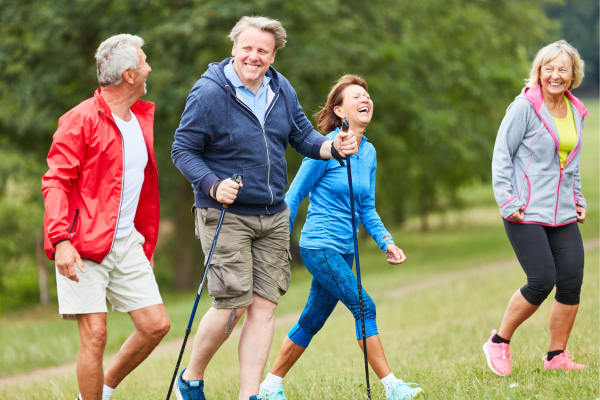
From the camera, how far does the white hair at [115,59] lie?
12.5ft

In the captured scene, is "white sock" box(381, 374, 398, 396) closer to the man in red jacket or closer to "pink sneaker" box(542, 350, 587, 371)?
"pink sneaker" box(542, 350, 587, 371)

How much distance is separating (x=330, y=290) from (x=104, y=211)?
1474mm

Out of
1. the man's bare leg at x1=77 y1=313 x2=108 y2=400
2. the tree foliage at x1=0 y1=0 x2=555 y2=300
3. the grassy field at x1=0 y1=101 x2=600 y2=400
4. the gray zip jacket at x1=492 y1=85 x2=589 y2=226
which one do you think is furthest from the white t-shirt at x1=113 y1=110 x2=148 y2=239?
the tree foliage at x1=0 y1=0 x2=555 y2=300

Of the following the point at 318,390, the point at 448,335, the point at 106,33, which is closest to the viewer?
the point at 318,390

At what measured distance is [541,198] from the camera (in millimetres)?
4355

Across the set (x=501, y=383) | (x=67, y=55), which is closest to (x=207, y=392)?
(x=501, y=383)

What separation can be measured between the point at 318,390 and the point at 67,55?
13281 millimetres

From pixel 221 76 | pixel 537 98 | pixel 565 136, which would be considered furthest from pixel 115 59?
pixel 565 136

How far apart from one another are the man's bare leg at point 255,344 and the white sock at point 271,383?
0.55m

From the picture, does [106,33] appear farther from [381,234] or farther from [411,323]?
[381,234]

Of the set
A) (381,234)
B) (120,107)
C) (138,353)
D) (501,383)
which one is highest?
(120,107)

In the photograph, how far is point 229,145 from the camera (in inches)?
150

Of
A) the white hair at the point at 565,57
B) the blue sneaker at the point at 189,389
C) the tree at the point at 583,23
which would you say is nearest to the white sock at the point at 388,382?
the blue sneaker at the point at 189,389

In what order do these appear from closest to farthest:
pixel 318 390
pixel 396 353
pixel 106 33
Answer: pixel 318 390 < pixel 396 353 < pixel 106 33
